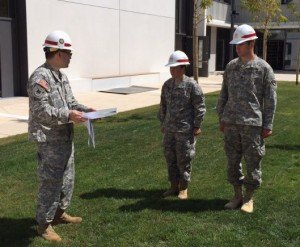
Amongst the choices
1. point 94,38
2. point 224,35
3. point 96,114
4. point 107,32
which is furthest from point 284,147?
point 224,35

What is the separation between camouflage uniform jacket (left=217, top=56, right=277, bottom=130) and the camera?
450 cm

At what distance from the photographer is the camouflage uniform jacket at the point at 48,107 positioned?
3744mm

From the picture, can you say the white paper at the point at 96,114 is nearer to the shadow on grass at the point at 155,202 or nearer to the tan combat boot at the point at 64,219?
the tan combat boot at the point at 64,219

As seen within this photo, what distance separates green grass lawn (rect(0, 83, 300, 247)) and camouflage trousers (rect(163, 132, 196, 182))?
0.99 feet

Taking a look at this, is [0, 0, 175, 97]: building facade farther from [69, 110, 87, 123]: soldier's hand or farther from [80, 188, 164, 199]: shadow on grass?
[69, 110, 87, 123]: soldier's hand

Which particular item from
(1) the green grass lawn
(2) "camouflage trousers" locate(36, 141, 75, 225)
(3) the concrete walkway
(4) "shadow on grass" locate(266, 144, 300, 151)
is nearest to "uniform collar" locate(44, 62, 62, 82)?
(2) "camouflage trousers" locate(36, 141, 75, 225)

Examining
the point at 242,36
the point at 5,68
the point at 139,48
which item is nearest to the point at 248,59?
the point at 242,36

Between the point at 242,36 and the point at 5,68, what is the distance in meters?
11.2

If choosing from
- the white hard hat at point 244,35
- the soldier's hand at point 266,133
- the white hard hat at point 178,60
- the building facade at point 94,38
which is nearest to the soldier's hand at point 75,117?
the white hard hat at point 178,60

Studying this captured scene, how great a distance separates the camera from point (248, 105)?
4578mm

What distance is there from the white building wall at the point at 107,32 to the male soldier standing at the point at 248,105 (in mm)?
11057

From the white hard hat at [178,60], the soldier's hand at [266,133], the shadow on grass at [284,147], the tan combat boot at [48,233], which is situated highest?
the white hard hat at [178,60]

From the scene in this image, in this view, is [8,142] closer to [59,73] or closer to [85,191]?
[85,191]

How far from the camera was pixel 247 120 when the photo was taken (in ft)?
14.9
